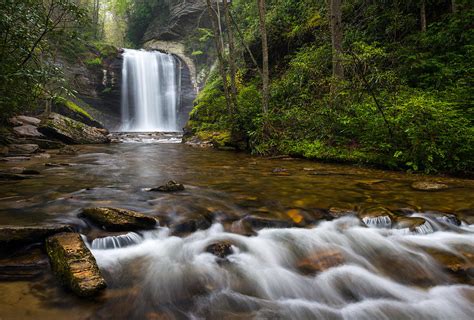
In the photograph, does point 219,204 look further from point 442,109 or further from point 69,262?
point 442,109

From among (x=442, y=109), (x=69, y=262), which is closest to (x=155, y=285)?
(x=69, y=262)

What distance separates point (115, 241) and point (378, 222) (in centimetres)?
321

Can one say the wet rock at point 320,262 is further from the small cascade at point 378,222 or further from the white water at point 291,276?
the small cascade at point 378,222

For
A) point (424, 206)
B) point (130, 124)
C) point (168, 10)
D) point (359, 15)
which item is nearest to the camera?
point (424, 206)

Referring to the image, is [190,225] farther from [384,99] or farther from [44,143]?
[44,143]

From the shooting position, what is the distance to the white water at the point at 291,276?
103 inches

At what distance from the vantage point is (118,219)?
3.59 m

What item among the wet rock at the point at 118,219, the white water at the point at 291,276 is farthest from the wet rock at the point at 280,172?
the wet rock at the point at 118,219

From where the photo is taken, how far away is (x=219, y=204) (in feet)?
15.3

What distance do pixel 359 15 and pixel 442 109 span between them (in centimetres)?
726

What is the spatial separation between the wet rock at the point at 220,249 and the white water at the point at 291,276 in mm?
66

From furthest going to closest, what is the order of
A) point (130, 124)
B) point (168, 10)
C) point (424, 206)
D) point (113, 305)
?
point (168, 10), point (130, 124), point (424, 206), point (113, 305)

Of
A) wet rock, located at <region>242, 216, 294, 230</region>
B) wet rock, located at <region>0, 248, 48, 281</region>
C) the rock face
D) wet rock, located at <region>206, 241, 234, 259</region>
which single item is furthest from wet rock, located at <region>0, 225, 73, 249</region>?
the rock face

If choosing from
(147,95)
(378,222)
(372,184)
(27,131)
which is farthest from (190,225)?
(147,95)
